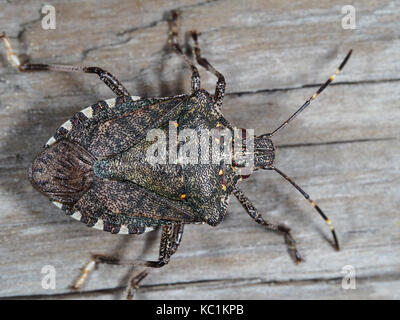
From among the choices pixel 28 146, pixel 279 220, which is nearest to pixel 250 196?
pixel 279 220

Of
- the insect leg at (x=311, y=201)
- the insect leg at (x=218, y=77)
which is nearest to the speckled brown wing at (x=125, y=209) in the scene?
the insect leg at (x=311, y=201)

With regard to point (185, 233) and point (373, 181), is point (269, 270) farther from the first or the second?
point (373, 181)

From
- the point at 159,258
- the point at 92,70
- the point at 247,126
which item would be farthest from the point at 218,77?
the point at 159,258

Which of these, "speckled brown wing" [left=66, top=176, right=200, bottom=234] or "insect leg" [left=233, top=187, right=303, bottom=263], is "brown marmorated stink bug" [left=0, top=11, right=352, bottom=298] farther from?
"insect leg" [left=233, top=187, right=303, bottom=263]

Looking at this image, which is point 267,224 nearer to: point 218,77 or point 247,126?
point 247,126
